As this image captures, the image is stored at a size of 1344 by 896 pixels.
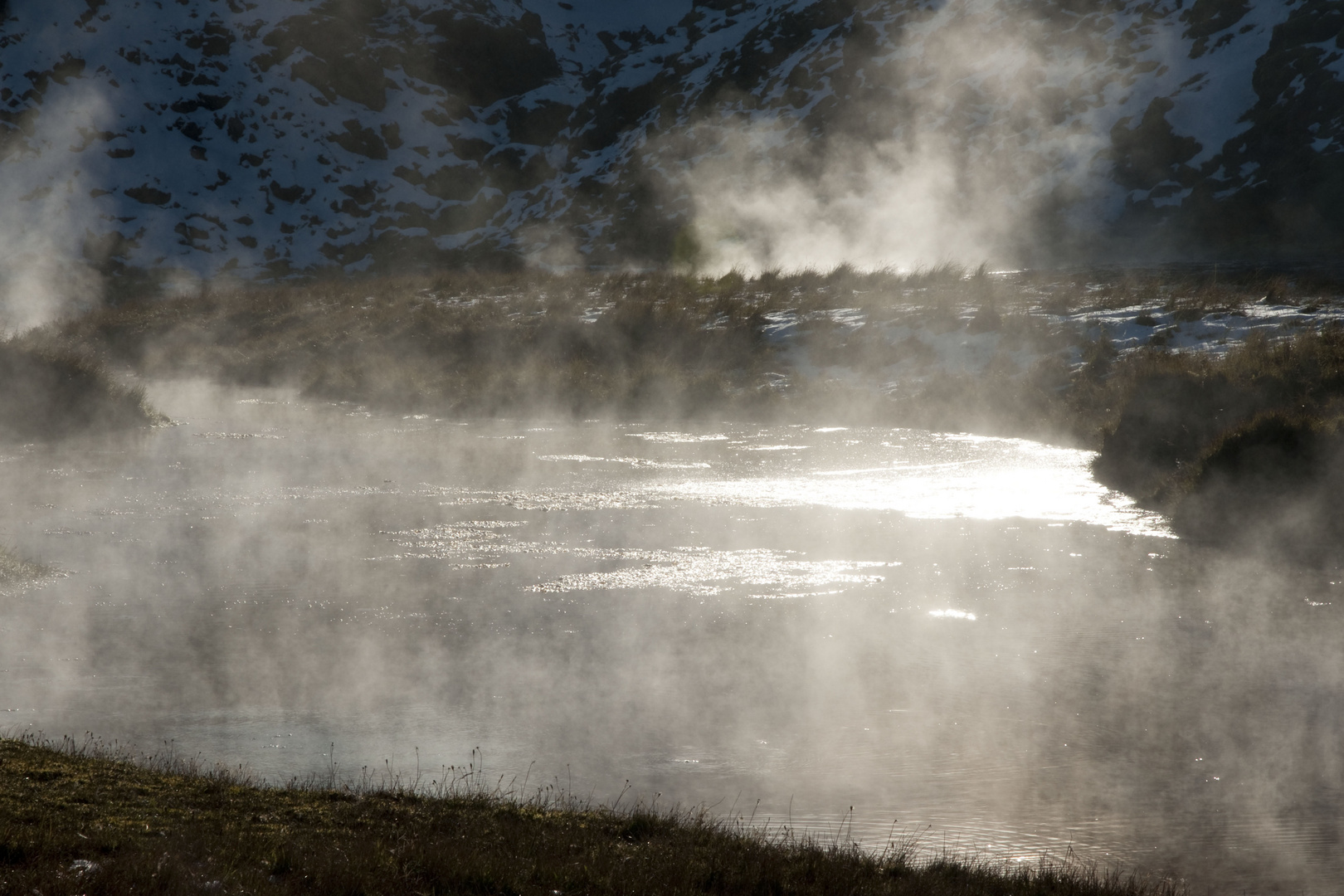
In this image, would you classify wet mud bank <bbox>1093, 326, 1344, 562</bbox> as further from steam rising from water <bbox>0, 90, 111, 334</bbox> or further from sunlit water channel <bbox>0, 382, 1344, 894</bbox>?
steam rising from water <bbox>0, 90, 111, 334</bbox>

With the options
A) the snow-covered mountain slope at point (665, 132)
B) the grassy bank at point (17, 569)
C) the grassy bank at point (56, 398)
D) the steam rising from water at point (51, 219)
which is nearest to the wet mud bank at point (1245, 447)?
the grassy bank at point (17, 569)

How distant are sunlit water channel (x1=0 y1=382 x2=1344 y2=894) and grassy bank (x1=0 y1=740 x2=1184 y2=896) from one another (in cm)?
68

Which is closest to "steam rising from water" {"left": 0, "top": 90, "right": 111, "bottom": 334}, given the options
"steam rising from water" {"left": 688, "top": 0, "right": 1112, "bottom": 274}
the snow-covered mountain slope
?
the snow-covered mountain slope

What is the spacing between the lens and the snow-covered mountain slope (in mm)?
57094

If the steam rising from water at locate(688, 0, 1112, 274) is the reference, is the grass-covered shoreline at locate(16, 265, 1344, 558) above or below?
below

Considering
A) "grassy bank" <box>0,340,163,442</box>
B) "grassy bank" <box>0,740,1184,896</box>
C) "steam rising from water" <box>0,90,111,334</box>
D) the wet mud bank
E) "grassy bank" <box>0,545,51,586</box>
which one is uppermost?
"steam rising from water" <box>0,90,111,334</box>

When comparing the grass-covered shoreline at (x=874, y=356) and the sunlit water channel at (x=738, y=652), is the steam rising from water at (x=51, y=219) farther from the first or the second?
the sunlit water channel at (x=738, y=652)

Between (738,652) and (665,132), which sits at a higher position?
(665,132)

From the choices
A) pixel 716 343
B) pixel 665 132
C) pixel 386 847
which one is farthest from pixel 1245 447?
pixel 665 132

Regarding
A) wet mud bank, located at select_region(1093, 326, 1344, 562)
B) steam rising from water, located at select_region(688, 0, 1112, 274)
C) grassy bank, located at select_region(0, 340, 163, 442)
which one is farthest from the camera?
steam rising from water, located at select_region(688, 0, 1112, 274)

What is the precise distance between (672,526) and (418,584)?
14.5ft

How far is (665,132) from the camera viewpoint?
7844cm

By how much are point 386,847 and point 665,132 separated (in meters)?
76.1

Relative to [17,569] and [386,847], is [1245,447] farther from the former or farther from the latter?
[17,569]
